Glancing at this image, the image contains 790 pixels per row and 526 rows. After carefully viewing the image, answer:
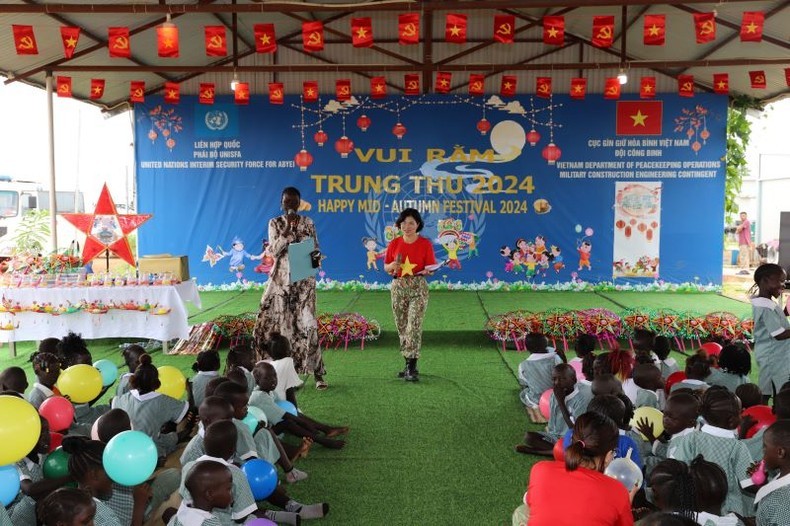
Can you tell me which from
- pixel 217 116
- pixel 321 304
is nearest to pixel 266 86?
pixel 217 116

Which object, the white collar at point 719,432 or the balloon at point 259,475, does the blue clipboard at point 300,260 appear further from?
the white collar at point 719,432

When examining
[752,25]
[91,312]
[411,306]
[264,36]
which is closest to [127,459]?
[411,306]

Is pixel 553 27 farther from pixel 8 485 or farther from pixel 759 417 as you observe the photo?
pixel 8 485

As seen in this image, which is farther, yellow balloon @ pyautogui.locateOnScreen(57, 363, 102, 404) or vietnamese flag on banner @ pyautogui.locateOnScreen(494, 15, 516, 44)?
vietnamese flag on banner @ pyautogui.locateOnScreen(494, 15, 516, 44)

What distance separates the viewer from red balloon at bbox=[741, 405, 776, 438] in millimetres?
3178

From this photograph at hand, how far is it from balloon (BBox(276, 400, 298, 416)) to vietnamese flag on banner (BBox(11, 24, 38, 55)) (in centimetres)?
516

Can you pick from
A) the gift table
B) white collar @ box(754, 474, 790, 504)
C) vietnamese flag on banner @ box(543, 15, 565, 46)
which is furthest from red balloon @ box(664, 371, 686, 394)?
vietnamese flag on banner @ box(543, 15, 565, 46)

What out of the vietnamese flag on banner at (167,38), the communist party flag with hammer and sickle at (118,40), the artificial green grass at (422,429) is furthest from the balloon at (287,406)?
the communist party flag with hammer and sickle at (118,40)

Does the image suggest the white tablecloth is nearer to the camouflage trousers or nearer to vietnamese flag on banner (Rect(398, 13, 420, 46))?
the camouflage trousers

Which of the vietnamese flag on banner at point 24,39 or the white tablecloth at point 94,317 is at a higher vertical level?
A: the vietnamese flag on banner at point 24,39

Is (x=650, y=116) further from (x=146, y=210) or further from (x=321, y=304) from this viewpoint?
(x=146, y=210)

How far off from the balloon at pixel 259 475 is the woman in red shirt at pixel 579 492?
49.5 inches

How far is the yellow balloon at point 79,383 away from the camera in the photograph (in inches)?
142

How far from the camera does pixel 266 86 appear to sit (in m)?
11.9
